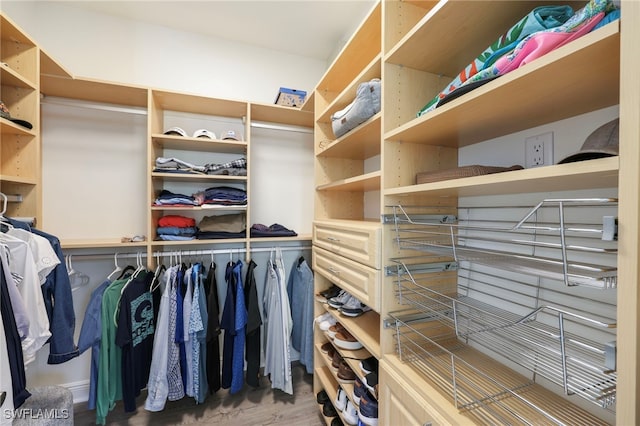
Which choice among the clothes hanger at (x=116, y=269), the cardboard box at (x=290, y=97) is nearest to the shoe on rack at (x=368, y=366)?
the clothes hanger at (x=116, y=269)

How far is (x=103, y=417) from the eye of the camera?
149 centimetres

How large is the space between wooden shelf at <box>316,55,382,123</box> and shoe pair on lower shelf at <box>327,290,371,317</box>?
113 cm

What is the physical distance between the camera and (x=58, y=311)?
1225 millimetres

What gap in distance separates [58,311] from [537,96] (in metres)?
2.07

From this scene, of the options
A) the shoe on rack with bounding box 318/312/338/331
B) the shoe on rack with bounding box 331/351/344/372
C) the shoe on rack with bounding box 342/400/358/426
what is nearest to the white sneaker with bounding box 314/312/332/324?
the shoe on rack with bounding box 318/312/338/331

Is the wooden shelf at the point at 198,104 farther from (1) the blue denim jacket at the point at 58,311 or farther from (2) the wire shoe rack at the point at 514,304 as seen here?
(2) the wire shoe rack at the point at 514,304

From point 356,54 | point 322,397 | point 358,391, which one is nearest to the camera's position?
point 358,391

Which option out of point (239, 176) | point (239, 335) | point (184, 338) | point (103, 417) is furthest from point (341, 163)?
point (103, 417)

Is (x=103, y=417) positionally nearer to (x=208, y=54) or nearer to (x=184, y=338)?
(x=184, y=338)

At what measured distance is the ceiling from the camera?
5.60ft

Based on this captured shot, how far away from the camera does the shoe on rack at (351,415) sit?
1312 millimetres

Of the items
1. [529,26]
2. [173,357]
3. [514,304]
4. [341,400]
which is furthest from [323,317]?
[529,26]

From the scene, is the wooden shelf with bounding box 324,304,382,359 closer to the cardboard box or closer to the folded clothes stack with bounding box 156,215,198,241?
the folded clothes stack with bounding box 156,215,198,241

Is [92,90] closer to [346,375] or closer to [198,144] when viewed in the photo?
[198,144]
